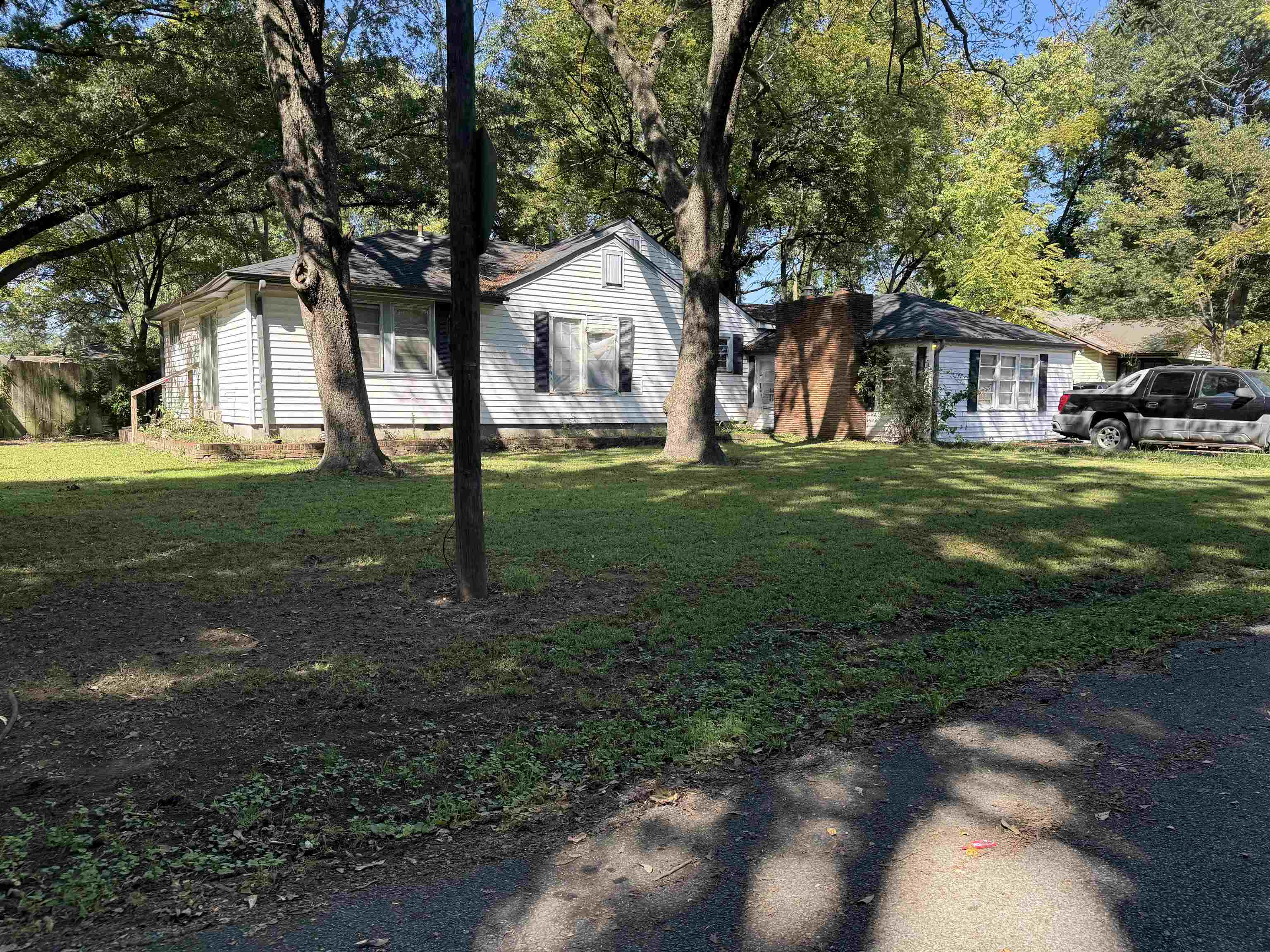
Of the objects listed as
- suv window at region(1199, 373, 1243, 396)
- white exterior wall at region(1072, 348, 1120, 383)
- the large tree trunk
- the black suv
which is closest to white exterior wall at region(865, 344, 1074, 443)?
the black suv

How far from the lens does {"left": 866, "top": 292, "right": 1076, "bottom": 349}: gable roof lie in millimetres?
19828

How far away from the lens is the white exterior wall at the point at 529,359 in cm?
1584

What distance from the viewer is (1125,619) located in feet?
16.9

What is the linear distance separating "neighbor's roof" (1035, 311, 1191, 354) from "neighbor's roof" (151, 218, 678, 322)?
18.7 meters

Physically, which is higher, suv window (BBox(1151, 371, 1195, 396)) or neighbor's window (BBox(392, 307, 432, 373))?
neighbor's window (BBox(392, 307, 432, 373))

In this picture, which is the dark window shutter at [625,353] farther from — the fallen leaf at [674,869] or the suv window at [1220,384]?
the fallen leaf at [674,869]

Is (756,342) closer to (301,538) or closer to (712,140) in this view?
(712,140)

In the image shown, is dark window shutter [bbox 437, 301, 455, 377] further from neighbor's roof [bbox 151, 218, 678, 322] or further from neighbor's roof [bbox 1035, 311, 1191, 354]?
neighbor's roof [bbox 1035, 311, 1191, 354]

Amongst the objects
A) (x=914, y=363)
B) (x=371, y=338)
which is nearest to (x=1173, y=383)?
(x=914, y=363)

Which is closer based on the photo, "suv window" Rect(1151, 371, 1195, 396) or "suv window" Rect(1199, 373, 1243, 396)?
"suv window" Rect(1199, 373, 1243, 396)

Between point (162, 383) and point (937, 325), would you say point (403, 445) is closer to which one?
point (162, 383)

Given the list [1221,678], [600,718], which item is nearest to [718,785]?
[600,718]

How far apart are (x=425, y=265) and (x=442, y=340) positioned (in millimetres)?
1791

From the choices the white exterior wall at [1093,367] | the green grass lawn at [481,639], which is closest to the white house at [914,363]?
the green grass lawn at [481,639]
